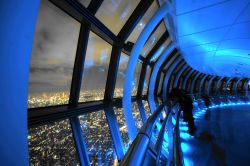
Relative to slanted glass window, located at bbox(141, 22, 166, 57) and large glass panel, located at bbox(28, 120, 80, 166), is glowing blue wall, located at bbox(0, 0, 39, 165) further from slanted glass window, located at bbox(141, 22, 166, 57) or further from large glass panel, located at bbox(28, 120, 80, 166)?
slanted glass window, located at bbox(141, 22, 166, 57)

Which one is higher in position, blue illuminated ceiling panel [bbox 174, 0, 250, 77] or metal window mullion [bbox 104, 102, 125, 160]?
blue illuminated ceiling panel [bbox 174, 0, 250, 77]

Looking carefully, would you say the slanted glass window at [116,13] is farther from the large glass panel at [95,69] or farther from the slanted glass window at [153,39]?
the slanted glass window at [153,39]

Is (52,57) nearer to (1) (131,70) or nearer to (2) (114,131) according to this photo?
(1) (131,70)

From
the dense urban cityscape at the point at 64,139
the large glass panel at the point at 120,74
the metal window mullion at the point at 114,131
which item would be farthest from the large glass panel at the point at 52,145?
the large glass panel at the point at 120,74

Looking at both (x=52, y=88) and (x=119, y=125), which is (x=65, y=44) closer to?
(x=52, y=88)

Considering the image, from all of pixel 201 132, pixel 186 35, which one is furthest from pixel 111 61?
pixel 201 132

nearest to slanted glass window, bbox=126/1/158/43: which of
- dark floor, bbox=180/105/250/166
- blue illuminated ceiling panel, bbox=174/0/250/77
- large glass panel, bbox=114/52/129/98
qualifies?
large glass panel, bbox=114/52/129/98
